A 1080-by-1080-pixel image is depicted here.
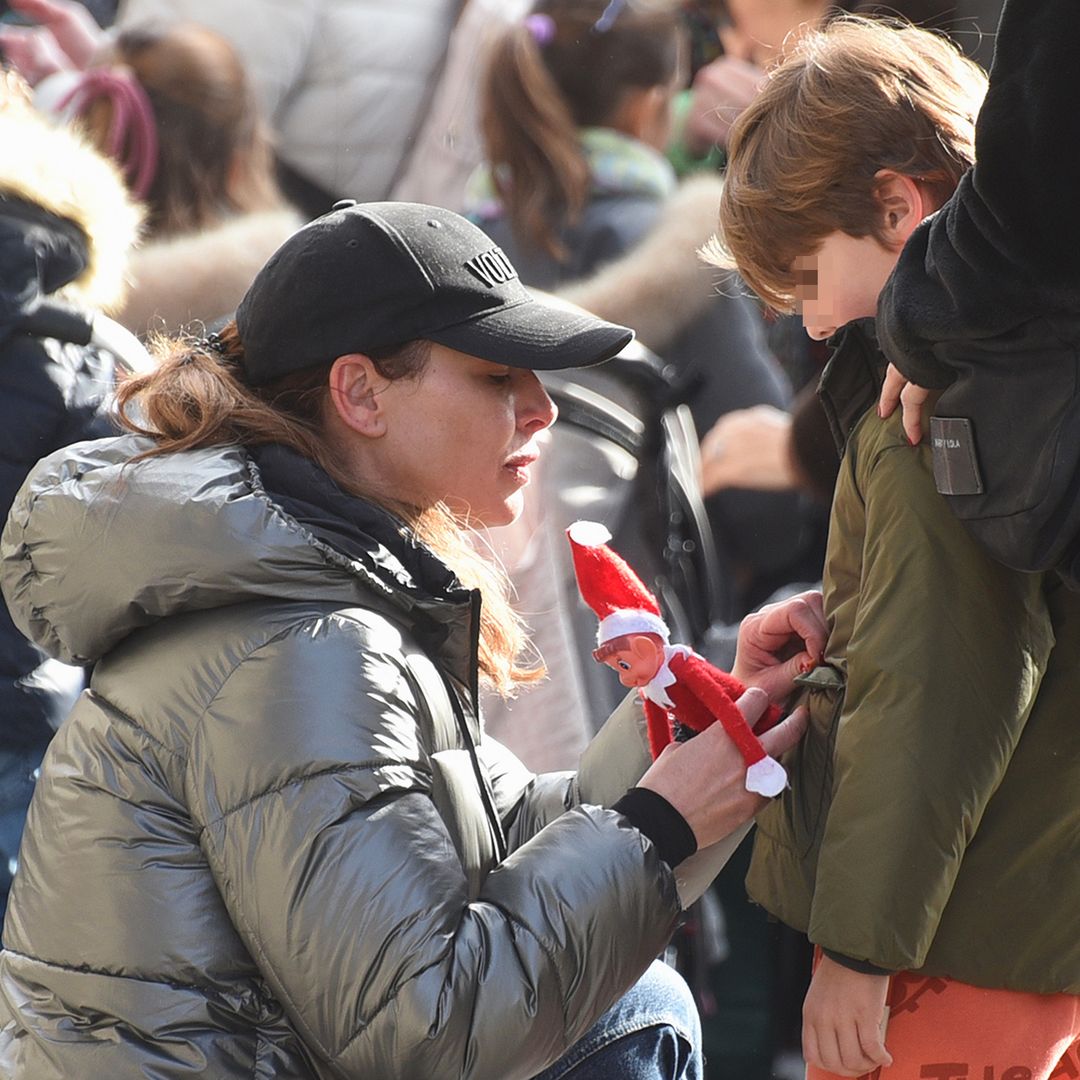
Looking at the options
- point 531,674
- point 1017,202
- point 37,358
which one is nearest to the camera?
A: point 1017,202

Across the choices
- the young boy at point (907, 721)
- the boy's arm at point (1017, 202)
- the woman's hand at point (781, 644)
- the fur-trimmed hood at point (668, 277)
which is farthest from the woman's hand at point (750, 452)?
the boy's arm at point (1017, 202)

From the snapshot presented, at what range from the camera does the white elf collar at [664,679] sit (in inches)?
67.6

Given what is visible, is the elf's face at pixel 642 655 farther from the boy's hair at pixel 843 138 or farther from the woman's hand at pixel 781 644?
the boy's hair at pixel 843 138

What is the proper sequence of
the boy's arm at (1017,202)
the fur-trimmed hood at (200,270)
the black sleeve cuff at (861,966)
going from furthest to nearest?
the fur-trimmed hood at (200,270) → the black sleeve cuff at (861,966) → the boy's arm at (1017,202)

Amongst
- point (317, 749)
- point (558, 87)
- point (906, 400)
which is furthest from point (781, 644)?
point (558, 87)

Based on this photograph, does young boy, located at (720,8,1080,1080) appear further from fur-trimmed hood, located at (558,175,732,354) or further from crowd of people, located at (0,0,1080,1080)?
fur-trimmed hood, located at (558,175,732,354)

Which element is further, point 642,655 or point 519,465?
point 519,465

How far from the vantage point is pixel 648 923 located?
159 centimetres

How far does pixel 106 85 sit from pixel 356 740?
2835 mm

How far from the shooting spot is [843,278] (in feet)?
5.89

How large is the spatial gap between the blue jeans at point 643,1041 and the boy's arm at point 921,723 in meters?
0.36

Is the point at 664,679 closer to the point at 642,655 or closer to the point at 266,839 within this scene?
the point at 642,655

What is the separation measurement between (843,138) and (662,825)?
813mm

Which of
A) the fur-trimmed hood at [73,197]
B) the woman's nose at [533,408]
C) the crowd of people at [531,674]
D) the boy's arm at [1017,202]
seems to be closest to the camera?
the boy's arm at [1017,202]
